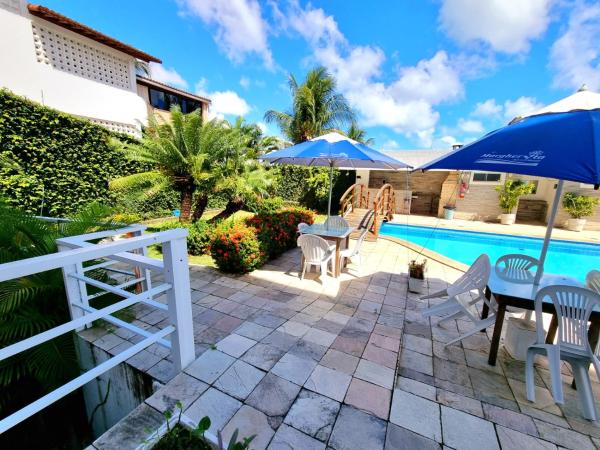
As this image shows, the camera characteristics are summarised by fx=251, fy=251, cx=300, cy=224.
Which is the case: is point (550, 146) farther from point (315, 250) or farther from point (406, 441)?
point (315, 250)

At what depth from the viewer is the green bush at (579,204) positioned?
10.8m

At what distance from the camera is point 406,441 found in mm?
1745

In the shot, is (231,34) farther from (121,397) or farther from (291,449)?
(291,449)

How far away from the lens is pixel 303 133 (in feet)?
53.3

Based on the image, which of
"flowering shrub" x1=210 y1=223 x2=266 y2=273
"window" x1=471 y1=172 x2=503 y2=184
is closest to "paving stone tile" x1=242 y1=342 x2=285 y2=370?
"flowering shrub" x1=210 y1=223 x2=266 y2=273

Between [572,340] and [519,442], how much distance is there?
1108mm

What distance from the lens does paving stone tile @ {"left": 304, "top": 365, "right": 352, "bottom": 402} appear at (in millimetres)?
2123

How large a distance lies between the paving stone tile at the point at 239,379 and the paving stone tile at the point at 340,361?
25.6 inches

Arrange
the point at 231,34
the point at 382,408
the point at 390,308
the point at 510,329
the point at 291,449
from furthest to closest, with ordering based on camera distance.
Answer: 1. the point at 231,34
2. the point at 390,308
3. the point at 510,329
4. the point at 382,408
5. the point at 291,449

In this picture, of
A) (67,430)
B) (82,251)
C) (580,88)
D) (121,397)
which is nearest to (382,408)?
(82,251)

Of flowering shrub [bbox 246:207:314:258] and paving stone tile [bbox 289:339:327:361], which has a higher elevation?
flowering shrub [bbox 246:207:314:258]

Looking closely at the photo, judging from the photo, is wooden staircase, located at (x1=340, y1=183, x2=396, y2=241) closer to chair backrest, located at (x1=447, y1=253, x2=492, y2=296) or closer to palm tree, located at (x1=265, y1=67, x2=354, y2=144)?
palm tree, located at (x1=265, y1=67, x2=354, y2=144)

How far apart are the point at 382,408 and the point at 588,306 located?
195 centimetres

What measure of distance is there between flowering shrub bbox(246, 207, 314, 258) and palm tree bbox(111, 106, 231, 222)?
1989 mm
